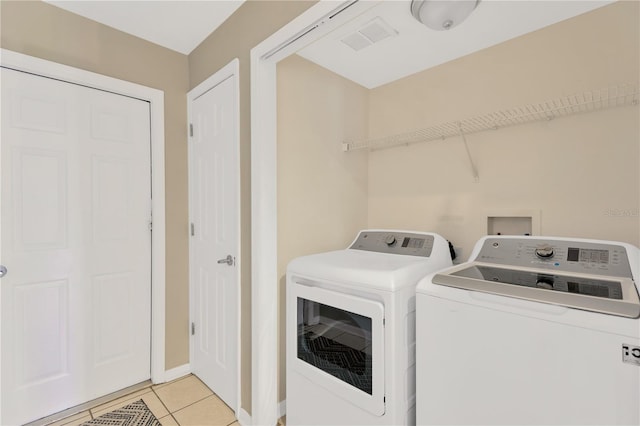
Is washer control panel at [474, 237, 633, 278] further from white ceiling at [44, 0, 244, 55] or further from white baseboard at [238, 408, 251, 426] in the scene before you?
white ceiling at [44, 0, 244, 55]

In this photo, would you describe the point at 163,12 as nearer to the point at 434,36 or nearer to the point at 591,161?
the point at 434,36

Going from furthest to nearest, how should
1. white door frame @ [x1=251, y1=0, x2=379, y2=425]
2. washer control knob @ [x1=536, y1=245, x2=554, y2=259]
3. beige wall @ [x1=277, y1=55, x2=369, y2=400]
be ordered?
beige wall @ [x1=277, y1=55, x2=369, y2=400] → white door frame @ [x1=251, y1=0, x2=379, y2=425] → washer control knob @ [x1=536, y1=245, x2=554, y2=259]

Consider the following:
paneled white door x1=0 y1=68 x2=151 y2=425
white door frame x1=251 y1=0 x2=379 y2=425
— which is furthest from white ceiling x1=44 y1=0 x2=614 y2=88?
paneled white door x1=0 y1=68 x2=151 y2=425

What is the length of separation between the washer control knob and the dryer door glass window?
33.8 inches

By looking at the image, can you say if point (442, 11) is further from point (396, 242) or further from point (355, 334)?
point (355, 334)

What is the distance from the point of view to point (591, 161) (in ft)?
5.06

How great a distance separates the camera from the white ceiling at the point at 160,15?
1724 millimetres

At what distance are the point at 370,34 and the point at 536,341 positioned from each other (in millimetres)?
1732

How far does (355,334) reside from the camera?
1.36 meters

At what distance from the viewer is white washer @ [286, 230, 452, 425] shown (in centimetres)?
121

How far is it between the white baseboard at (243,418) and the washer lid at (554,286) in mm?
1396

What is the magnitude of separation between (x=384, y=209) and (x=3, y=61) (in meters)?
2.48

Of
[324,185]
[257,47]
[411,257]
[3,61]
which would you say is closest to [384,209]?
[324,185]

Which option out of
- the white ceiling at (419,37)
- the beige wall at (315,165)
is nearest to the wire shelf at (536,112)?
the beige wall at (315,165)
